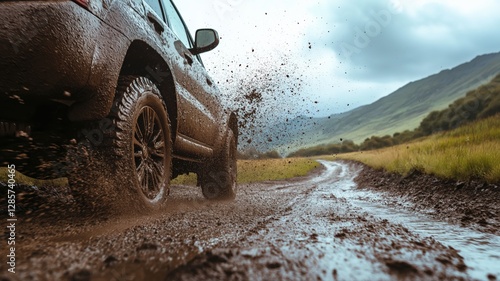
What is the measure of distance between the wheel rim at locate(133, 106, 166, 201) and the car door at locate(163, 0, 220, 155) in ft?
1.21

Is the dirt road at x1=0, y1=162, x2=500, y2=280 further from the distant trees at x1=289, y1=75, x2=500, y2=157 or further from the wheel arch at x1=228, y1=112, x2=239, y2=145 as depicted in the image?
the distant trees at x1=289, y1=75, x2=500, y2=157

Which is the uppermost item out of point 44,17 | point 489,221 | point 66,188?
point 44,17

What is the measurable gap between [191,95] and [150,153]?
1016 mm

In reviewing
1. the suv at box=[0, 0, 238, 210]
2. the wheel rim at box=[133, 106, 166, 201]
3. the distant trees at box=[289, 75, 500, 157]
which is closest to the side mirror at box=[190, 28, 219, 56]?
the suv at box=[0, 0, 238, 210]

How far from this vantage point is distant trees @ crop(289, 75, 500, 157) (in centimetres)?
1914

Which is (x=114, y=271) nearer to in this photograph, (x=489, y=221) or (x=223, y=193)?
(x=489, y=221)

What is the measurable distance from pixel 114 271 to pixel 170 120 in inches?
82.0

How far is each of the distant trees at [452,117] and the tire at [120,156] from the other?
36.7 feet

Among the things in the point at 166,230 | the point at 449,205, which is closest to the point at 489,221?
the point at 449,205

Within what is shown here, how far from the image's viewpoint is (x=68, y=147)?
2098 mm

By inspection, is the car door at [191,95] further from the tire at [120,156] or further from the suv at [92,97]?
the tire at [120,156]

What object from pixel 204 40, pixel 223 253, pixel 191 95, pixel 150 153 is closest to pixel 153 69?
pixel 150 153

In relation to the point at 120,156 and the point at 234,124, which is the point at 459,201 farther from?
the point at 120,156

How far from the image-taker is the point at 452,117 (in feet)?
102
